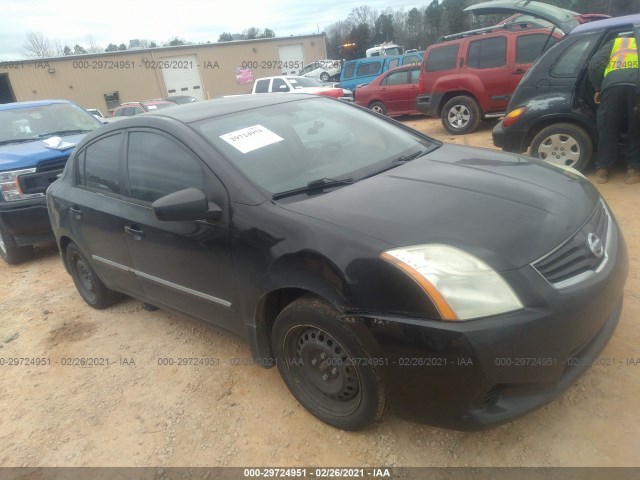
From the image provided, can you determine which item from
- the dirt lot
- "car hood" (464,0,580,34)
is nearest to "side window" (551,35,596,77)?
"car hood" (464,0,580,34)

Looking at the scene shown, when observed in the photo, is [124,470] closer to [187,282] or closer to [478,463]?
[187,282]

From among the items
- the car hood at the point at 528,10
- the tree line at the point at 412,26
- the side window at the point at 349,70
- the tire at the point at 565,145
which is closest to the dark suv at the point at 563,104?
the tire at the point at 565,145

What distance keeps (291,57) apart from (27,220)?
3493cm

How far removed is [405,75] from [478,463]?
11.3 meters

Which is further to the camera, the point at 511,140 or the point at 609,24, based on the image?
the point at 511,140

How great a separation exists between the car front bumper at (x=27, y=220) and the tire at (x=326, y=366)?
426 cm

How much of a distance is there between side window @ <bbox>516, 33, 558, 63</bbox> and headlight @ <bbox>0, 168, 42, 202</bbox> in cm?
839

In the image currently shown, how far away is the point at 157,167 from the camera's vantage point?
2895mm

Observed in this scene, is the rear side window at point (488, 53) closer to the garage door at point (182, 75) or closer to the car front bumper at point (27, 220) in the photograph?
the car front bumper at point (27, 220)

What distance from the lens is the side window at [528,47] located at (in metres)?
8.61

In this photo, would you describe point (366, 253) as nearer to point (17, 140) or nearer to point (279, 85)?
point (17, 140)

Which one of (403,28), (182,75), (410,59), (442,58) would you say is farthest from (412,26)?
(442,58)

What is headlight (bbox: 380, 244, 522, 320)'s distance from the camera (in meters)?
1.80

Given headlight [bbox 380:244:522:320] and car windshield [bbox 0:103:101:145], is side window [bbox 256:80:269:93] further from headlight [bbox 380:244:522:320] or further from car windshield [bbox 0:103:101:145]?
headlight [bbox 380:244:522:320]
